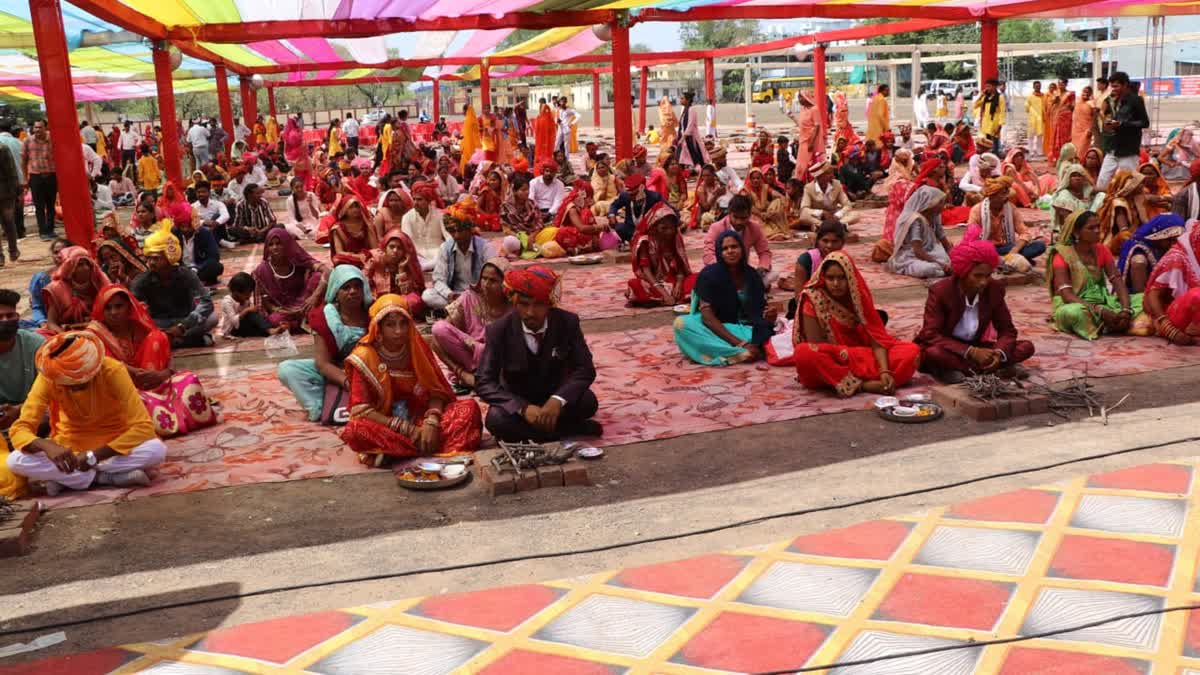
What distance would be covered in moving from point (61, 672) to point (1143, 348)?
5.36 m

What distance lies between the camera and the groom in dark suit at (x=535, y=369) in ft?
15.6

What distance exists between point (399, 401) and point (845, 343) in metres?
2.23

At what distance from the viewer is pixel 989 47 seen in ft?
51.2

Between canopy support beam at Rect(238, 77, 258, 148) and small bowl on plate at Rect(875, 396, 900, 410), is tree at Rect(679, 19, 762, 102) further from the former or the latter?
small bowl on plate at Rect(875, 396, 900, 410)

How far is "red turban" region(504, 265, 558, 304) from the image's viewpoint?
4.73 metres

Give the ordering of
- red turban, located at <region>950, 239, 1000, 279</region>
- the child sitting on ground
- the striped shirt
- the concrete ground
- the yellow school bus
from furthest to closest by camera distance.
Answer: the yellow school bus
the striped shirt
the child sitting on ground
red turban, located at <region>950, 239, 1000, 279</region>
the concrete ground

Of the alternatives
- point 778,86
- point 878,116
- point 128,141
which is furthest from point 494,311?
point 778,86

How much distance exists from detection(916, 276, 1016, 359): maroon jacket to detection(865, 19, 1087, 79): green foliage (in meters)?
41.3

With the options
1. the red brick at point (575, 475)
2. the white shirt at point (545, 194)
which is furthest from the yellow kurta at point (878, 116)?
the red brick at point (575, 475)

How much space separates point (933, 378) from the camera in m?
5.64

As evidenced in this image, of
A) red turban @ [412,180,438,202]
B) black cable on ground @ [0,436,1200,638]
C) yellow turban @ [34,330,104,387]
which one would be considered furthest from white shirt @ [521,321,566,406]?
red turban @ [412,180,438,202]

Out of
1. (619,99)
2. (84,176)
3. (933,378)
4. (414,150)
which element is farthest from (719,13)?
(933,378)

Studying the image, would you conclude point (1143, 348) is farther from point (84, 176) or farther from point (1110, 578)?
point (84, 176)

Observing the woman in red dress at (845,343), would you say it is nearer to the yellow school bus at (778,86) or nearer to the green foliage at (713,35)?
the yellow school bus at (778,86)
